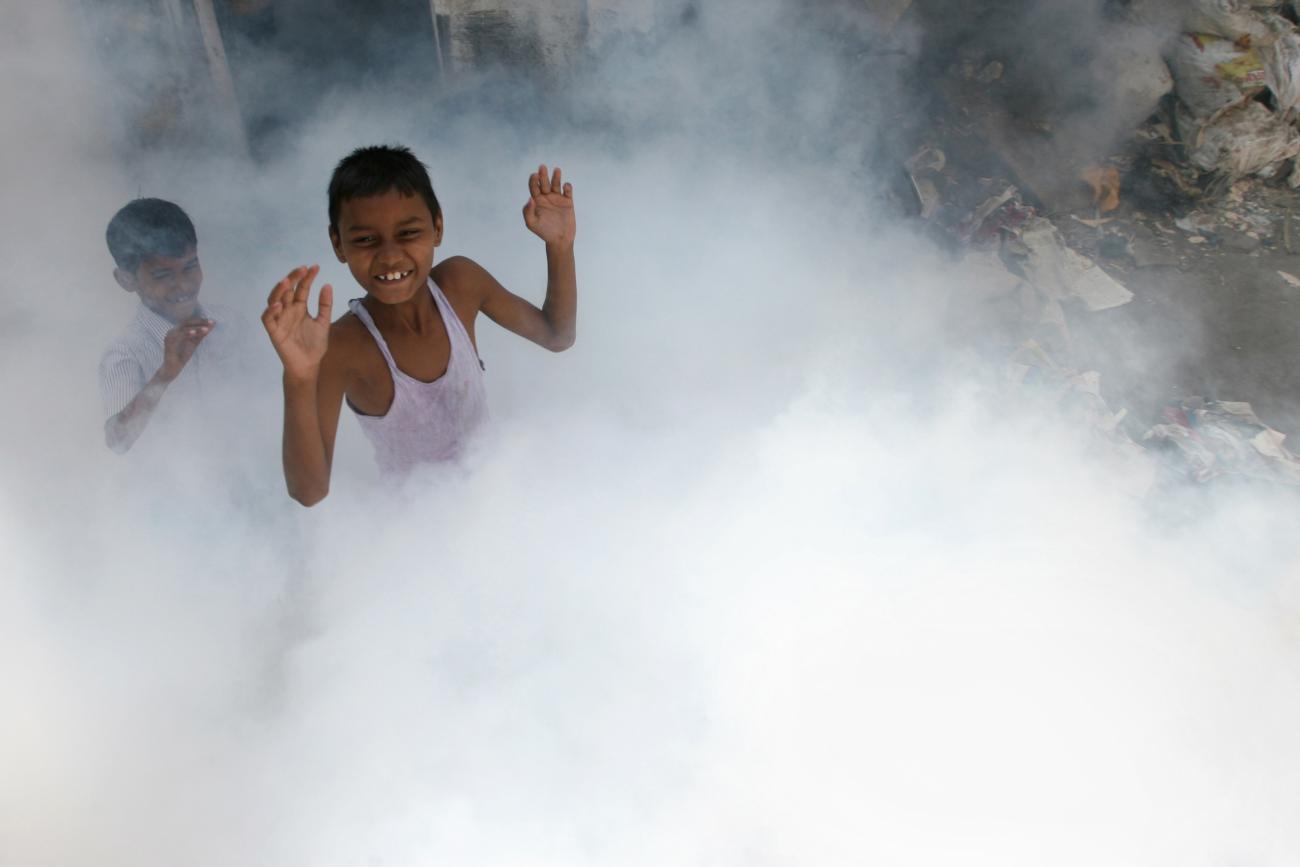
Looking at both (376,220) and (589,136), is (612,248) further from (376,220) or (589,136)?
(376,220)

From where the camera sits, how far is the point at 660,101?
3.88 metres

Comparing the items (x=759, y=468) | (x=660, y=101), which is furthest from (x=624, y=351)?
(x=660, y=101)

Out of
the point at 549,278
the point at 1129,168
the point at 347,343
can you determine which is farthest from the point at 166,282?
the point at 1129,168

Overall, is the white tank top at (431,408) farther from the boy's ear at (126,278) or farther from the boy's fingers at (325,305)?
the boy's ear at (126,278)

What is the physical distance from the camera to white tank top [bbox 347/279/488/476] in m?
1.90

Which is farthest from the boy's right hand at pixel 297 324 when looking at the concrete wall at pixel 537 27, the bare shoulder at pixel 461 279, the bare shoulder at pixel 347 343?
the concrete wall at pixel 537 27

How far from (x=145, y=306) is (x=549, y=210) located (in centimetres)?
92

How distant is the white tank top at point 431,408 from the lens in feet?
6.23

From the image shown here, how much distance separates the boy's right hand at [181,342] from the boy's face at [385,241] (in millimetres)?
376

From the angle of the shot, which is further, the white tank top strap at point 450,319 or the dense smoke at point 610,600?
the dense smoke at point 610,600

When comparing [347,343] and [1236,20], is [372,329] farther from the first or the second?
[1236,20]

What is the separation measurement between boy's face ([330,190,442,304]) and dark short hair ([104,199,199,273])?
0.46 meters

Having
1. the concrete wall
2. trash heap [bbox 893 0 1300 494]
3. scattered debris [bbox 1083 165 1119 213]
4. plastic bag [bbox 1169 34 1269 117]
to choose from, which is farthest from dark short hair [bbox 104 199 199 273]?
plastic bag [bbox 1169 34 1269 117]

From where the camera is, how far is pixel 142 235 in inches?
77.6
